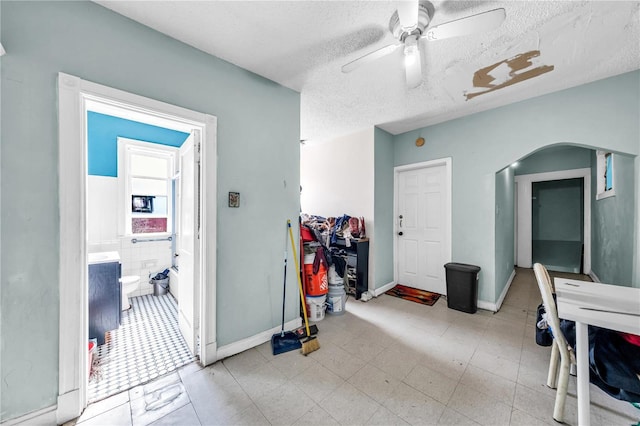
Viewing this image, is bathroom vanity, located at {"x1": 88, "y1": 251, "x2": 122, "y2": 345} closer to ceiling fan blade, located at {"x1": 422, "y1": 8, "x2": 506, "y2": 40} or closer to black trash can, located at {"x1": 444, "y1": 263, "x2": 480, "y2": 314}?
ceiling fan blade, located at {"x1": 422, "y1": 8, "x2": 506, "y2": 40}

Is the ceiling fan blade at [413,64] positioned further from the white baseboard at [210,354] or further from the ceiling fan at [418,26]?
the white baseboard at [210,354]

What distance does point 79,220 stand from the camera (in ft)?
4.67

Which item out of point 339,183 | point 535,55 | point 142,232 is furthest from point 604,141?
point 142,232

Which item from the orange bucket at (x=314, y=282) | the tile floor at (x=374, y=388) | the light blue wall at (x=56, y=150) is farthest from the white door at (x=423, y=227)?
the light blue wall at (x=56, y=150)

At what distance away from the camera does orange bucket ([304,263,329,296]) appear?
8.95 feet

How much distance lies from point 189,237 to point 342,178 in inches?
103

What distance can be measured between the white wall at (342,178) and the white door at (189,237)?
2.45 metres

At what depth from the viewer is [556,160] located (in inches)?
180

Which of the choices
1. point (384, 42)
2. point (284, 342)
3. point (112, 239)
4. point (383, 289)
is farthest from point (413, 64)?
point (112, 239)

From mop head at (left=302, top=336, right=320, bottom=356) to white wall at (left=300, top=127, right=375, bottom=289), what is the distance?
1590mm

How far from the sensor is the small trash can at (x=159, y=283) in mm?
3496

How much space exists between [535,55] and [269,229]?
289cm

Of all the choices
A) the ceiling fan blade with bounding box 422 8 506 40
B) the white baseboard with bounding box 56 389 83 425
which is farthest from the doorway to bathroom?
the ceiling fan blade with bounding box 422 8 506 40

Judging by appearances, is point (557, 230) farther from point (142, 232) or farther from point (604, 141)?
point (142, 232)
